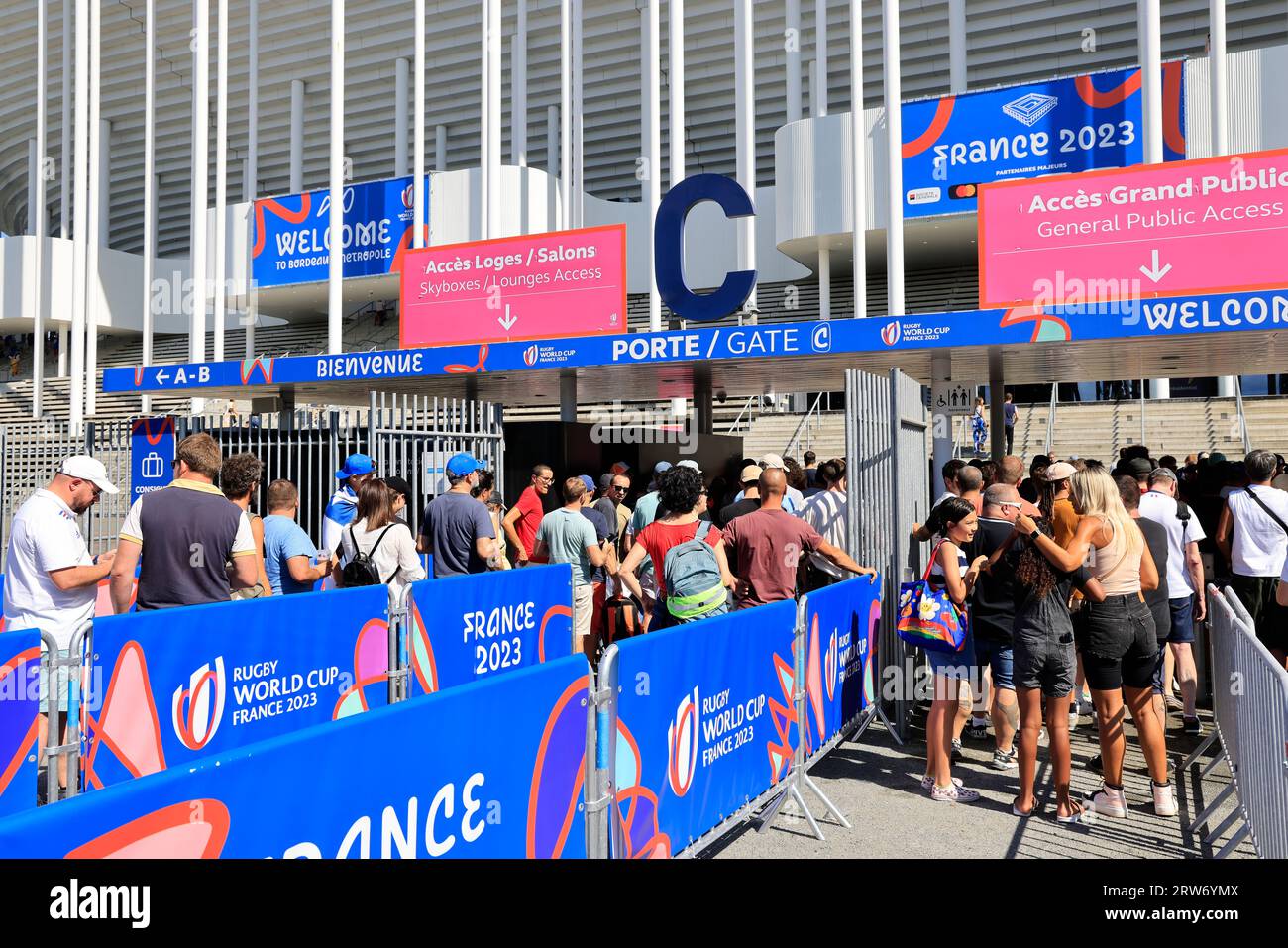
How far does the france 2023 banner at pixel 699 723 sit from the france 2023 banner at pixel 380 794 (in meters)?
0.31

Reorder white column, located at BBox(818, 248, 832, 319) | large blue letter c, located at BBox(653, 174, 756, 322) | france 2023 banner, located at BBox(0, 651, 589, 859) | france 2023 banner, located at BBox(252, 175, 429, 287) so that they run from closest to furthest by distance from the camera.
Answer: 1. france 2023 banner, located at BBox(0, 651, 589, 859)
2. large blue letter c, located at BBox(653, 174, 756, 322)
3. white column, located at BBox(818, 248, 832, 319)
4. france 2023 banner, located at BBox(252, 175, 429, 287)

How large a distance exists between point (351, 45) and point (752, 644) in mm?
A: 30353

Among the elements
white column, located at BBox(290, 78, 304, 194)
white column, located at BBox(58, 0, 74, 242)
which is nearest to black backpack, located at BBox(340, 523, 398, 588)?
white column, located at BBox(290, 78, 304, 194)

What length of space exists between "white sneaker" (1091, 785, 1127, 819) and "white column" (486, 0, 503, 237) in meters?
19.9

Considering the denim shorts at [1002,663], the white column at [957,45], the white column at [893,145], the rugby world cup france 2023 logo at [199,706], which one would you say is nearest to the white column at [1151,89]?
the white column at [893,145]

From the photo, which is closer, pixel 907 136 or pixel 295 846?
pixel 295 846

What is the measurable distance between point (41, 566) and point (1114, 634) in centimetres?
541

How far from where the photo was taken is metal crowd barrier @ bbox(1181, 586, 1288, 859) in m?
3.71

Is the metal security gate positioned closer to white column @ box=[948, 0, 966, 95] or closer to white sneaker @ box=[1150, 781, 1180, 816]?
white sneaker @ box=[1150, 781, 1180, 816]

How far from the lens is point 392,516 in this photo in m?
7.27

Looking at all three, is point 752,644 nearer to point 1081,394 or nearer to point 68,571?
point 68,571

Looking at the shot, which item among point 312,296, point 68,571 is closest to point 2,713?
point 68,571

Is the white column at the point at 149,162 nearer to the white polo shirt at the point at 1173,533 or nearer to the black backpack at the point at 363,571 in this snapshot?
the black backpack at the point at 363,571

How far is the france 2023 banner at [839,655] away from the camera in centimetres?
579
